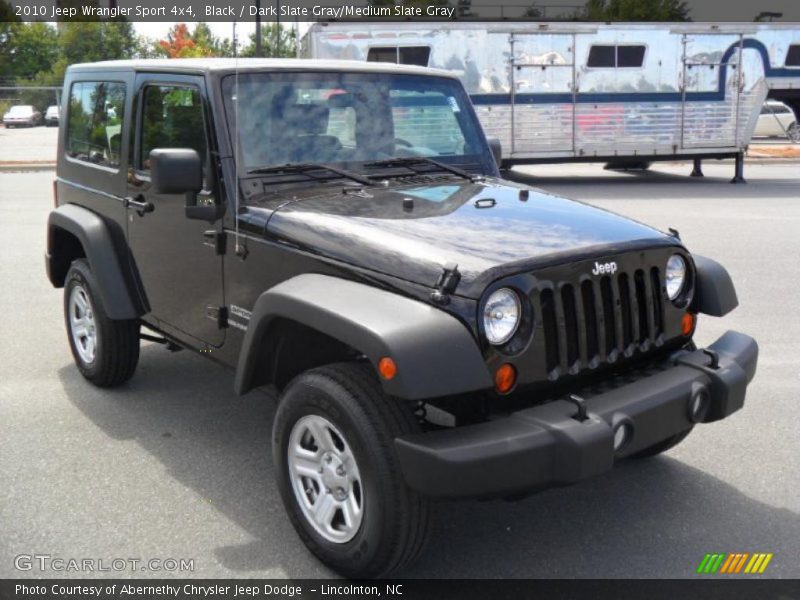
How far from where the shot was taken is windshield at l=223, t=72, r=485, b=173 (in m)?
4.20

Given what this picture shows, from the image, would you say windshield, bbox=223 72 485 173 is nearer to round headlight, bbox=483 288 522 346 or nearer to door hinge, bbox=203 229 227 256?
door hinge, bbox=203 229 227 256

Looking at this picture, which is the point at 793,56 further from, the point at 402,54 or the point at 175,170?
the point at 175,170

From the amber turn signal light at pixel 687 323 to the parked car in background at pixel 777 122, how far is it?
2998 centimetres

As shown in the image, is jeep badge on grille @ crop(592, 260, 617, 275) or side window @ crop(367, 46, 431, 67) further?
side window @ crop(367, 46, 431, 67)

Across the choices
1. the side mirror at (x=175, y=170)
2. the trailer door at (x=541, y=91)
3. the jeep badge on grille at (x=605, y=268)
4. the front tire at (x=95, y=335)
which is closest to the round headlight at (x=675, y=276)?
the jeep badge on grille at (x=605, y=268)

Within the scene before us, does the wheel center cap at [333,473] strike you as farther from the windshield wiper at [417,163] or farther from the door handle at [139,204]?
the door handle at [139,204]

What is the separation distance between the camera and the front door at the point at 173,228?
4273mm

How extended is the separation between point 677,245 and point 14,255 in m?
8.51

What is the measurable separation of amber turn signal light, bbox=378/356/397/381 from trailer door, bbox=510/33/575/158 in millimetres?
15259

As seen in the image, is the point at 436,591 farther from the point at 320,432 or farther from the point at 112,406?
the point at 112,406

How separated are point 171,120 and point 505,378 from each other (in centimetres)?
245

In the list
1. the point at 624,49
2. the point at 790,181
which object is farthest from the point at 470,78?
the point at 790,181

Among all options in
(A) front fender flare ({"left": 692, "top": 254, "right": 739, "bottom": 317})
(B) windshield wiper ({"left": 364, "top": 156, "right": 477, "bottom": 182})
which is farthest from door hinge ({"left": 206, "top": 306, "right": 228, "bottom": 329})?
(A) front fender flare ({"left": 692, "top": 254, "right": 739, "bottom": 317})

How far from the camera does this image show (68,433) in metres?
4.82
